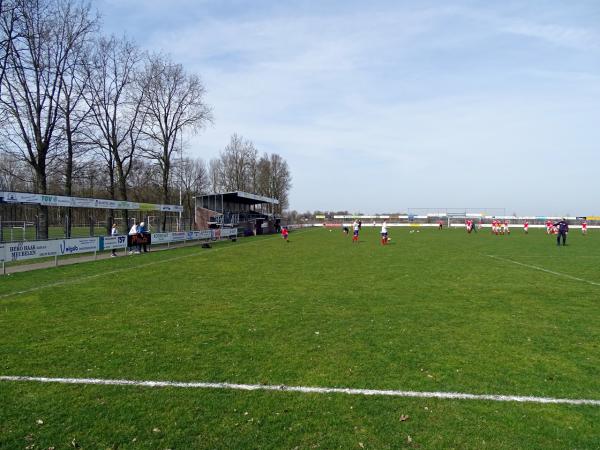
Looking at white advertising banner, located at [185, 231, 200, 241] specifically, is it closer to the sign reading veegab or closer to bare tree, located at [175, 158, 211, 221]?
the sign reading veegab

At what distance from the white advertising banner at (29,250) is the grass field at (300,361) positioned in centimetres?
310

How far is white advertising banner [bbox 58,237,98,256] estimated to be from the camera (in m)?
17.6

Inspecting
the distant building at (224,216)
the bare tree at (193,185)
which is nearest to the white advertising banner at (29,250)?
the distant building at (224,216)

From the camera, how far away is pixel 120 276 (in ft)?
46.5

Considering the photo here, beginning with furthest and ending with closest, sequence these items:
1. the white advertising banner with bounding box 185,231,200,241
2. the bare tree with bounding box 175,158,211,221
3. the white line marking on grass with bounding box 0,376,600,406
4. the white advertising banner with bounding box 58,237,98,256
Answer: the bare tree with bounding box 175,158,211,221, the white advertising banner with bounding box 185,231,200,241, the white advertising banner with bounding box 58,237,98,256, the white line marking on grass with bounding box 0,376,600,406

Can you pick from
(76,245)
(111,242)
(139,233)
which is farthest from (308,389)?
(139,233)

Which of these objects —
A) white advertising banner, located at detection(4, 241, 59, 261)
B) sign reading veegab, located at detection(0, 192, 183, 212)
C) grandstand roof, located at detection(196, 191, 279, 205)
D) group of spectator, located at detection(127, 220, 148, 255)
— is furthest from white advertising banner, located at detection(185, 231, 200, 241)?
white advertising banner, located at detection(4, 241, 59, 261)

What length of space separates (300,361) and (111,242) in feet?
61.5

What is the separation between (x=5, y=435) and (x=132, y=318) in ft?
14.5

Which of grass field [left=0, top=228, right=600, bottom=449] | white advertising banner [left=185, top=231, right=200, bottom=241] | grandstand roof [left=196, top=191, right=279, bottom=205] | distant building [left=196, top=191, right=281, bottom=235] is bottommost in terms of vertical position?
grass field [left=0, top=228, right=600, bottom=449]

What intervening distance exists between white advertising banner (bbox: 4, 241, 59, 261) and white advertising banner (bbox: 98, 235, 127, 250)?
3.26 m

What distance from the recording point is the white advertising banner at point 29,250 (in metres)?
14.6

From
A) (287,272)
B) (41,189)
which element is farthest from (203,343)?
(41,189)

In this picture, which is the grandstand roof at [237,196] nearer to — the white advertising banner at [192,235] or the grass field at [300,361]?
the white advertising banner at [192,235]
